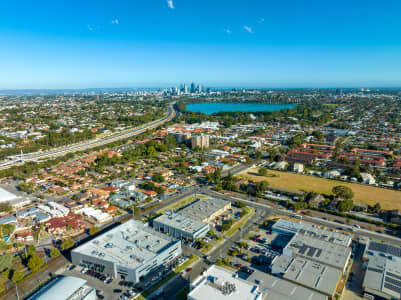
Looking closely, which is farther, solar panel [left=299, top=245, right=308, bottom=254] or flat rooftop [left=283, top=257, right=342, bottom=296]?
solar panel [left=299, top=245, right=308, bottom=254]

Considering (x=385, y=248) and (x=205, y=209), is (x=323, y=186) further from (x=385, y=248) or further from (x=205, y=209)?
(x=205, y=209)

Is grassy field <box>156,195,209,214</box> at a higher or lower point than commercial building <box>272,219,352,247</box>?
lower

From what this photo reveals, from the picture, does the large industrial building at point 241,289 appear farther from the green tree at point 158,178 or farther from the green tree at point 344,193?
the green tree at point 158,178

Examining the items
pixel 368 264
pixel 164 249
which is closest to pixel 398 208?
pixel 368 264

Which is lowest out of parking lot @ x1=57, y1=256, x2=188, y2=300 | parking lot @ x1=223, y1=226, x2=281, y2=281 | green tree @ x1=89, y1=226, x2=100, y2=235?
parking lot @ x1=57, y1=256, x2=188, y2=300

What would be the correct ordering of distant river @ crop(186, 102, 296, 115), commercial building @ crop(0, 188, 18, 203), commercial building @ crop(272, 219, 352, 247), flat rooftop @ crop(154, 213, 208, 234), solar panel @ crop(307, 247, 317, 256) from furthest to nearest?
→ distant river @ crop(186, 102, 296, 115) < commercial building @ crop(0, 188, 18, 203) < flat rooftop @ crop(154, 213, 208, 234) < commercial building @ crop(272, 219, 352, 247) < solar panel @ crop(307, 247, 317, 256)

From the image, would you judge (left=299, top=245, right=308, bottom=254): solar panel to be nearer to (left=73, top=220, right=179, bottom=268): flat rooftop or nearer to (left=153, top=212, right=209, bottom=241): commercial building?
(left=153, top=212, right=209, bottom=241): commercial building

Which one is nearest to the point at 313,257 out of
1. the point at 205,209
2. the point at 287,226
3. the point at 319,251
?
the point at 319,251

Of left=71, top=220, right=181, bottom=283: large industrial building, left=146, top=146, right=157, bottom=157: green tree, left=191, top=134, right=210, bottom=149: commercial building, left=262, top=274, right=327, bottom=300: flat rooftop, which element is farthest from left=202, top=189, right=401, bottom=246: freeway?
left=191, top=134, right=210, bottom=149: commercial building
